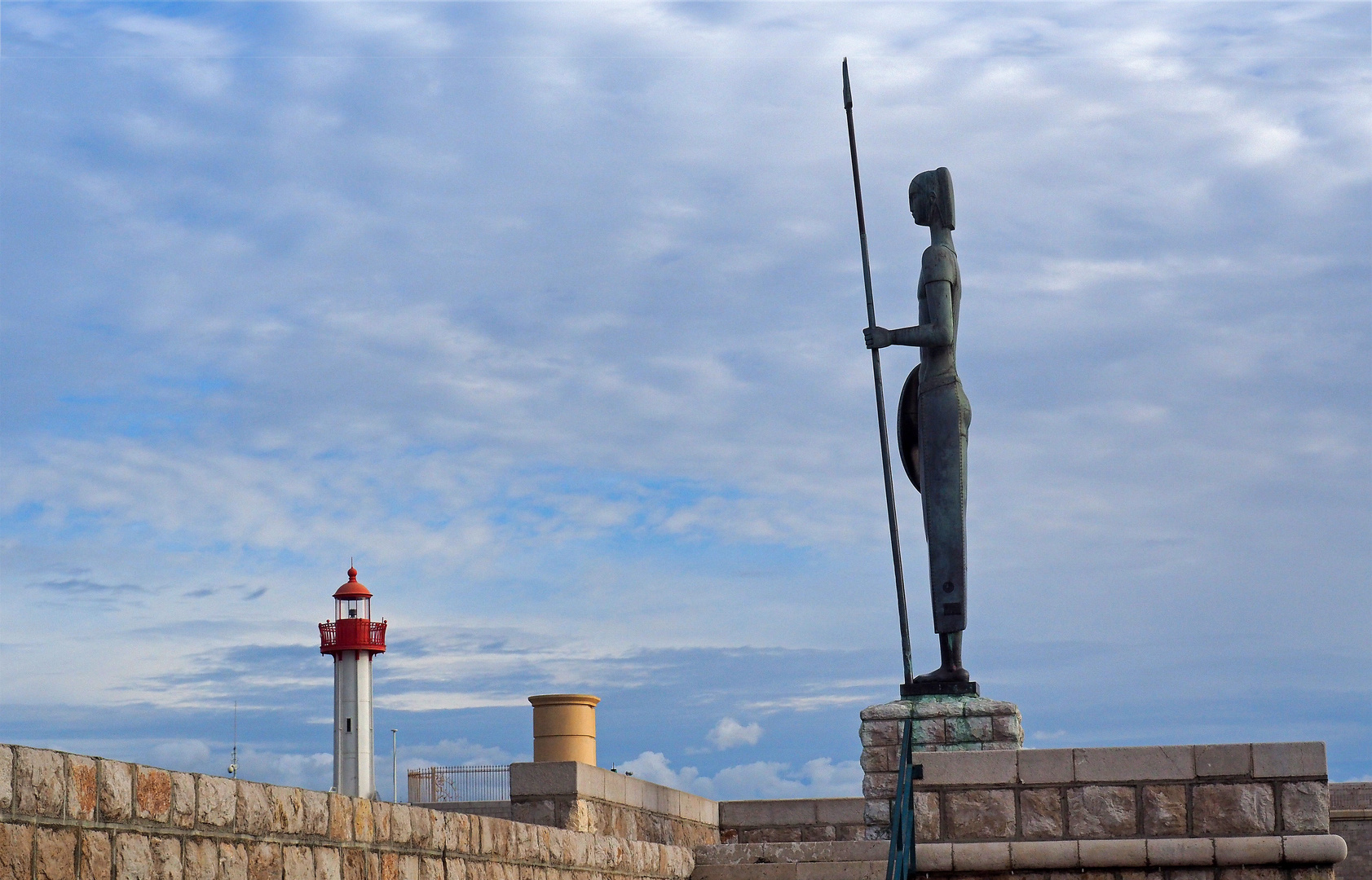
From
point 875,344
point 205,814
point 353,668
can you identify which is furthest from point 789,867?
point 353,668

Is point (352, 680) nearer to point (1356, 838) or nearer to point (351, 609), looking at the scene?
point (351, 609)

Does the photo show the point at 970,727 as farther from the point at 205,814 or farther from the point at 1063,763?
the point at 205,814

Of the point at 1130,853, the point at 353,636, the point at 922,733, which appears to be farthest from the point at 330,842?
the point at 353,636

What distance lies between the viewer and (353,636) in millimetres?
33156

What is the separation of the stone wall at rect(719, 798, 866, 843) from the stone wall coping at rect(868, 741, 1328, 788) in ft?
21.9

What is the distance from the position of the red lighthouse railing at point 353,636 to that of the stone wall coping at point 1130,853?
24.7 metres

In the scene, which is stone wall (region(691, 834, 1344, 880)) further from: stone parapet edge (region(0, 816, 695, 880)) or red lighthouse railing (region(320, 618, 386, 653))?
red lighthouse railing (region(320, 618, 386, 653))

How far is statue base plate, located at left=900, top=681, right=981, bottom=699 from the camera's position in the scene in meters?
11.9

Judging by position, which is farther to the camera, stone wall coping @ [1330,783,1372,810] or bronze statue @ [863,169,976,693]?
stone wall coping @ [1330,783,1372,810]

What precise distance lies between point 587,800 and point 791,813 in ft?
17.4

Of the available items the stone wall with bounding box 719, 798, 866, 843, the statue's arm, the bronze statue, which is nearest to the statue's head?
the bronze statue

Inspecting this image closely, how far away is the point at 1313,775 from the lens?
966 centimetres

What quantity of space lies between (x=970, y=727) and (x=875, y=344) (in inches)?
114

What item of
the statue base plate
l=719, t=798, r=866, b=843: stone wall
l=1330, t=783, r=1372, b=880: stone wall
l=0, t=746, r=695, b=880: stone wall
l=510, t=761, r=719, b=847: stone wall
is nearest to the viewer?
l=0, t=746, r=695, b=880: stone wall
